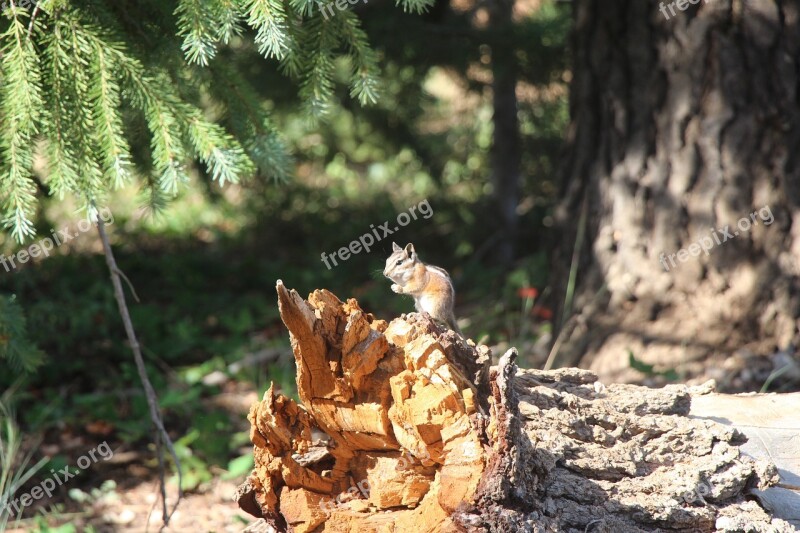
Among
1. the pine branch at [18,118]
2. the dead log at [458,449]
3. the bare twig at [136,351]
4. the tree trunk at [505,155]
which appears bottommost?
the dead log at [458,449]

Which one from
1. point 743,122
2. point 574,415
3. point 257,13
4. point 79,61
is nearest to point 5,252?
point 79,61

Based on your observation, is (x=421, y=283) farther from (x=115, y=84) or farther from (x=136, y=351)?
(x=115, y=84)

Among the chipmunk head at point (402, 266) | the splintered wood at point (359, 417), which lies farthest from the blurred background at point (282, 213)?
the splintered wood at point (359, 417)

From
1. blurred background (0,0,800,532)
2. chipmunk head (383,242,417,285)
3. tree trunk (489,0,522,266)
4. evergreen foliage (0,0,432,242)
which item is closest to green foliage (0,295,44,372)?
blurred background (0,0,800,532)

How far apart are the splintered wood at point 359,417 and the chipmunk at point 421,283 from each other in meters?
0.58

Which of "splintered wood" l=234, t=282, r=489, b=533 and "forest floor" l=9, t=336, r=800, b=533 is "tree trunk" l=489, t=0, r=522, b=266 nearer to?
"forest floor" l=9, t=336, r=800, b=533

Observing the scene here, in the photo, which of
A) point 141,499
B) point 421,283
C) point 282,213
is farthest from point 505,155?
point 141,499

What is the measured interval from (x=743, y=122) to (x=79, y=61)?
9.80 feet

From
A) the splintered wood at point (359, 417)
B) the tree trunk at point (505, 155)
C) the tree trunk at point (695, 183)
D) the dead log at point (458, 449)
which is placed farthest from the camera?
the tree trunk at point (505, 155)

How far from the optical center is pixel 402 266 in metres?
3.03

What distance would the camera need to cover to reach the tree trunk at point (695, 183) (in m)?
3.82

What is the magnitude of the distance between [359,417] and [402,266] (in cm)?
79

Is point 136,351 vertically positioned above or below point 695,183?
below

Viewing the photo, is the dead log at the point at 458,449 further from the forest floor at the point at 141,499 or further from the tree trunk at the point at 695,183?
the tree trunk at the point at 695,183
